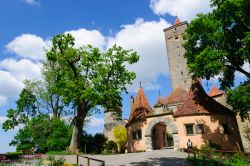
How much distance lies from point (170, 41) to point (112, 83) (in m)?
29.8

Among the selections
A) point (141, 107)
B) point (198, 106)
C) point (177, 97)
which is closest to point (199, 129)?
point (198, 106)

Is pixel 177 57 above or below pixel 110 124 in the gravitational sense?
above

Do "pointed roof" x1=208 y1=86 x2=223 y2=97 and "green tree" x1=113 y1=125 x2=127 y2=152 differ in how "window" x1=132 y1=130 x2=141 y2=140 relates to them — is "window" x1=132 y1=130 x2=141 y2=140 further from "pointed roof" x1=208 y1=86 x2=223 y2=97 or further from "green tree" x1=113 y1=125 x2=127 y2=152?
"pointed roof" x1=208 y1=86 x2=223 y2=97

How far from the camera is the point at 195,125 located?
86.8ft

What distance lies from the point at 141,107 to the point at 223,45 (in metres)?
12.1

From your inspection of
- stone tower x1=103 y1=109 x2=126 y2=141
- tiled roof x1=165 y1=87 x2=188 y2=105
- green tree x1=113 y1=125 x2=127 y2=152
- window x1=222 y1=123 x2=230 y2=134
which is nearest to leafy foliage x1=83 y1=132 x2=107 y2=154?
green tree x1=113 y1=125 x2=127 y2=152

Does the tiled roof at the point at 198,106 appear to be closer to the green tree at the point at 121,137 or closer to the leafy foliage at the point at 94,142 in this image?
the leafy foliage at the point at 94,142

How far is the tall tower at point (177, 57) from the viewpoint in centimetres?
5050

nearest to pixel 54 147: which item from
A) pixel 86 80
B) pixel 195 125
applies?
pixel 86 80

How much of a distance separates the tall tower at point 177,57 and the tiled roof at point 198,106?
782 inches

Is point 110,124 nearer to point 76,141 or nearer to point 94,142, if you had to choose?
point 94,142

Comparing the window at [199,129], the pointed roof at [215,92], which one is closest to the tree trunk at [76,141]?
the window at [199,129]

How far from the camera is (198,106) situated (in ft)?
90.1

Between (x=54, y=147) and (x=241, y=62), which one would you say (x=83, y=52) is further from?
(x=241, y=62)
